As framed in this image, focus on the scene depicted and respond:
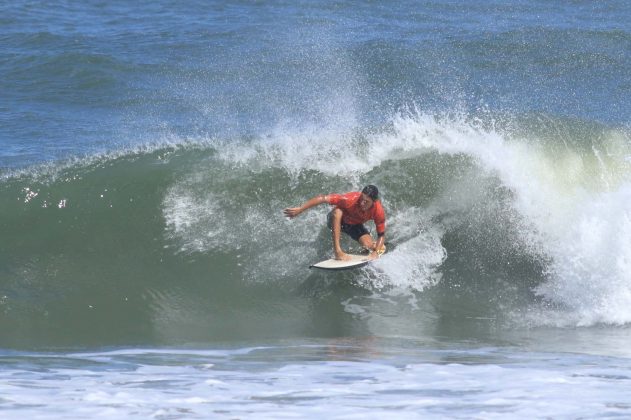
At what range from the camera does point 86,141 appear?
16.0 meters

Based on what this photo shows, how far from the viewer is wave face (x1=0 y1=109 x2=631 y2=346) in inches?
389

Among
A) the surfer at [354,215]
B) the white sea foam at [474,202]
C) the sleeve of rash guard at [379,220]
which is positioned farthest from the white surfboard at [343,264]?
the white sea foam at [474,202]

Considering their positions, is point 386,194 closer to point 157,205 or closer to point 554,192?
point 554,192

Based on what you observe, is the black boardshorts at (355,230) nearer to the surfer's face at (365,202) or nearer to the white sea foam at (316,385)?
the surfer's face at (365,202)

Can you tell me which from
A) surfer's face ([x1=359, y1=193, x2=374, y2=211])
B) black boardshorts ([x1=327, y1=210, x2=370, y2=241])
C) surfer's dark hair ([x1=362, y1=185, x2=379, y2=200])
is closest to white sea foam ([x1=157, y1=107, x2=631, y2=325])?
black boardshorts ([x1=327, y1=210, x2=370, y2=241])

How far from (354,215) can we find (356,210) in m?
0.09

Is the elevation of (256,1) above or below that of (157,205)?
above

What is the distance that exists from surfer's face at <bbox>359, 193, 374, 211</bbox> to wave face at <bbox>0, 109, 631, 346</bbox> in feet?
3.21

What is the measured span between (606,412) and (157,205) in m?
7.13

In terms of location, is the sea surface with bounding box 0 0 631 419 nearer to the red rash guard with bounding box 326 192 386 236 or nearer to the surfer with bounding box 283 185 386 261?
the surfer with bounding box 283 185 386 261

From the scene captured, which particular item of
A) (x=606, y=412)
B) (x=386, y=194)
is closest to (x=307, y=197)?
(x=386, y=194)

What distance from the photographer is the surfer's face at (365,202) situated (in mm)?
9977

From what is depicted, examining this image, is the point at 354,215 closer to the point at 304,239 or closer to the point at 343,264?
the point at 343,264

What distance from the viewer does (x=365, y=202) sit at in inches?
395
